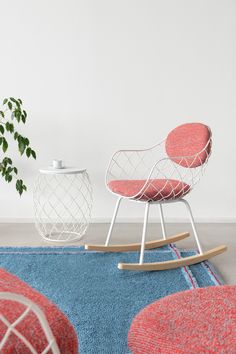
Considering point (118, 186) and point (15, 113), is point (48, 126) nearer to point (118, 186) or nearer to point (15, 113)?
point (15, 113)

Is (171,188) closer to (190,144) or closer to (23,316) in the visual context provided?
(190,144)

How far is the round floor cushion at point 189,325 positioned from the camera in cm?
68

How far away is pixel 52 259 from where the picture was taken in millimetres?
2156

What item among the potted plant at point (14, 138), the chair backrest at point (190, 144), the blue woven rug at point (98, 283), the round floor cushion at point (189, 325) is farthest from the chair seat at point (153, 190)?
the round floor cushion at point (189, 325)

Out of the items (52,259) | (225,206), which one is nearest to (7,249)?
(52,259)

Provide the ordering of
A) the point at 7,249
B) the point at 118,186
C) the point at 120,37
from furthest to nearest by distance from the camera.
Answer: the point at 120,37 < the point at 7,249 < the point at 118,186

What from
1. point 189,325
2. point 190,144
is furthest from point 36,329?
point 190,144

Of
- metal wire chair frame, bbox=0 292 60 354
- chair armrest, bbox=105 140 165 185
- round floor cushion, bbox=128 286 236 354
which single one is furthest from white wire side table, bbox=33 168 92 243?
metal wire chair frame, bbox=0 292 60 354

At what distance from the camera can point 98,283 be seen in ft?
6.00

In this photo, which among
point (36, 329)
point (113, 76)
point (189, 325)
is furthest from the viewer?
point (113, 76)

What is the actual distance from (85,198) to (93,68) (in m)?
0.92

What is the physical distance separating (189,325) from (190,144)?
5.08ft

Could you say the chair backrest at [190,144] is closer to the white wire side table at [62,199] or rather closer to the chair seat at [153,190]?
the chair seat at [153,190]

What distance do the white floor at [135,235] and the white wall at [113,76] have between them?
21cm
